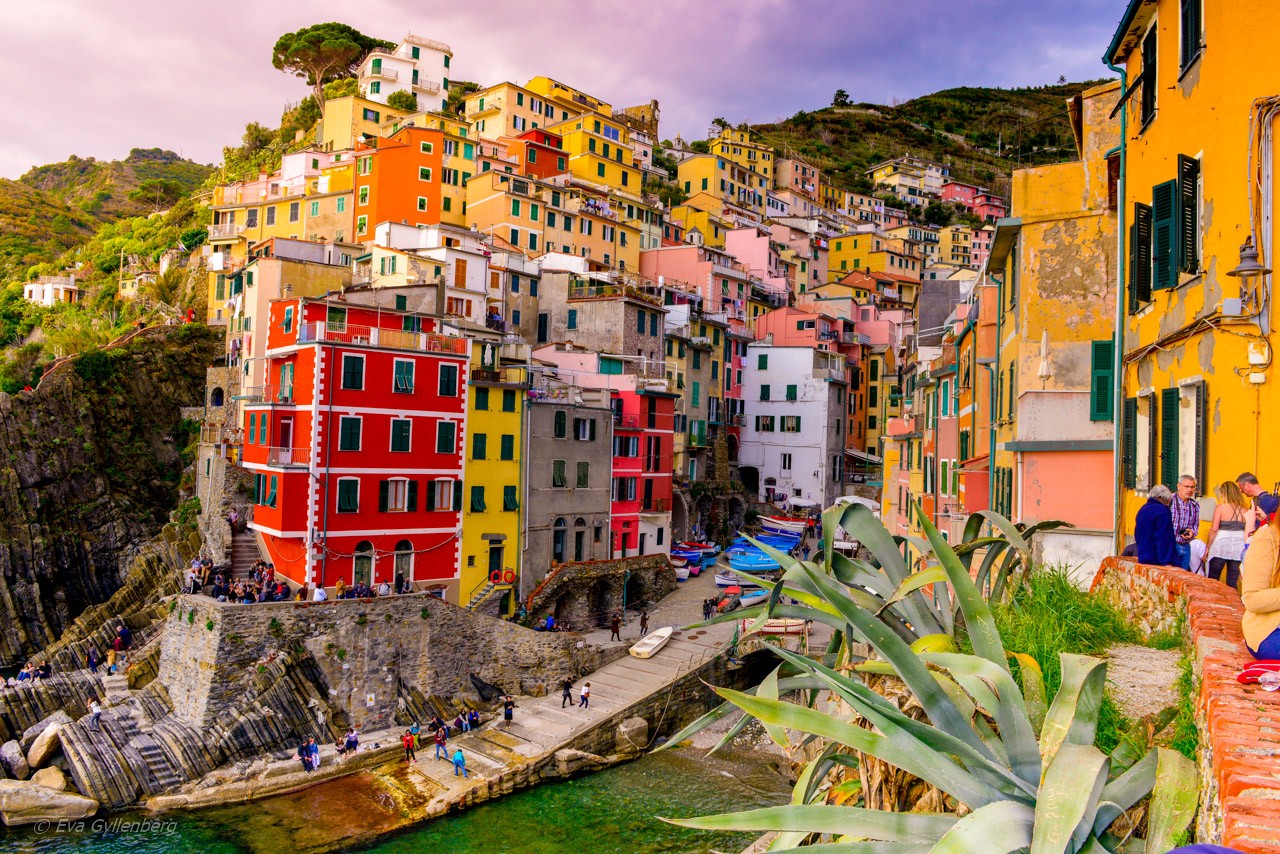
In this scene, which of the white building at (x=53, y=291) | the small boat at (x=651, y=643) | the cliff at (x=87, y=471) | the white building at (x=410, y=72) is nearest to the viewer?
the small boat at (x=651, y=643)

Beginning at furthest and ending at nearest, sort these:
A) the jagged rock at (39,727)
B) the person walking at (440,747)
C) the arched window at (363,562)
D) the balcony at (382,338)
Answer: the arched window at (363,562), the balcony at (382,338), the person walking at (440,747), the jagged rock at (39,727)

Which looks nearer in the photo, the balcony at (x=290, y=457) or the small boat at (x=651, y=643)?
the balcony at (x=290, y=457)

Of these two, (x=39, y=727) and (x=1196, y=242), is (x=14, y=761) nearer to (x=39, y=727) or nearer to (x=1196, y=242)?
(x=39, y=727)

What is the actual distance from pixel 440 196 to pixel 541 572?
36.7 meters

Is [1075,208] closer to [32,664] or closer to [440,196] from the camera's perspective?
[32,664]

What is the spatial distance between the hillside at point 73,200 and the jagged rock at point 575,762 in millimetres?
83225

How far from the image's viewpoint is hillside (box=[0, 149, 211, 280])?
316 feet

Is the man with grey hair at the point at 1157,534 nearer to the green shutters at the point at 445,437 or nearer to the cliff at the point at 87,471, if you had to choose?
the green shutters at the point at 445,437

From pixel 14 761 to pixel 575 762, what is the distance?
1852 centimetres

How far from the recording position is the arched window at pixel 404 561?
3750 centimetres

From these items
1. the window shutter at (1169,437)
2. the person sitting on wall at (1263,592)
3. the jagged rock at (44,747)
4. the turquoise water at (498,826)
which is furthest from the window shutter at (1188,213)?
the jagged rock at (44,747)

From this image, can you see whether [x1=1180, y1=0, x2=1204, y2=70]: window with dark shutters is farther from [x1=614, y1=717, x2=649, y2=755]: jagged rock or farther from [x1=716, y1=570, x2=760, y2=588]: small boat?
[x1=716, y1=570, x2=760, y2=588]: small boat

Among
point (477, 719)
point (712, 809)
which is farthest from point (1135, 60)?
point (477, 719)

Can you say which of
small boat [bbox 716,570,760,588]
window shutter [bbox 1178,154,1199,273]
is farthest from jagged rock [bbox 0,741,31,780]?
window shutter [bbox 1178,154,1199,273]
